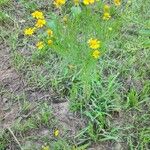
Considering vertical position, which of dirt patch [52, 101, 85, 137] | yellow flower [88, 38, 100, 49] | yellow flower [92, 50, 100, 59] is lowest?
dirt patch [52, 101, 85, 137]

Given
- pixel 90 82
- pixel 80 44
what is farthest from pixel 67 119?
pixel 80 44

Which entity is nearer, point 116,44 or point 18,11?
point 116,44

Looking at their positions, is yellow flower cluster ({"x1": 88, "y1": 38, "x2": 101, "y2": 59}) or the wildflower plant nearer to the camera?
yellow flower cluster ({"x1": 88, "y1": 38, "x2": 101, "y2": 59})

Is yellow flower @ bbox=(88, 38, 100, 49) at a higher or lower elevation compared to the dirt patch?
higher

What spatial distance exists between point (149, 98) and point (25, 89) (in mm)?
764

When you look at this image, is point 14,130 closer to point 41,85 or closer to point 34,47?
point 41,85

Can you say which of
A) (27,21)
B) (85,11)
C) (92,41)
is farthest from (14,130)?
(27,21)

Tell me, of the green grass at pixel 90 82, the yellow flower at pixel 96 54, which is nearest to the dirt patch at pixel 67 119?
the green grass at pixel 90 82

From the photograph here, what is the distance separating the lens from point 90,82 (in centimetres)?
239

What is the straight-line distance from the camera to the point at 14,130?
90.1 inches

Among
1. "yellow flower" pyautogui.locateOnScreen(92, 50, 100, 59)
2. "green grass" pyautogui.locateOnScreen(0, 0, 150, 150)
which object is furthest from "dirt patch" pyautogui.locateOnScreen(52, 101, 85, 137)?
"yellow flower" pyautogui.locateOnScreen(92, 50, 100, 59)

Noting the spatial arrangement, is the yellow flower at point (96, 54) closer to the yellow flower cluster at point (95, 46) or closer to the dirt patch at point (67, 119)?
the yellow flower cluster at point (95, 46)

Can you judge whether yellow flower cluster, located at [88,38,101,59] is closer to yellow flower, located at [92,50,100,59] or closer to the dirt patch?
yellow flower, located at [92,50,100,59]

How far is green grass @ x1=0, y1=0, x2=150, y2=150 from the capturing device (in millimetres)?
2234
